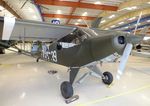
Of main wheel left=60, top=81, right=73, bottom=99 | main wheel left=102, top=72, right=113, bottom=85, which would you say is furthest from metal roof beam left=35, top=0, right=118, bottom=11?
main wheel left=60, top=81, right=73, bottom=99

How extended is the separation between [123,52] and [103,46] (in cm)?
38

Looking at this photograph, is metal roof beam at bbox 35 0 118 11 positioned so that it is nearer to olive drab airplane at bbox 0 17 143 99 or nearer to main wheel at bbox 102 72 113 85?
olive drab airplane at bbox 0 17 143 99

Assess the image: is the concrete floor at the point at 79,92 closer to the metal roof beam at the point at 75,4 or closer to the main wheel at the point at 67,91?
the main wheel at the point at 67,91

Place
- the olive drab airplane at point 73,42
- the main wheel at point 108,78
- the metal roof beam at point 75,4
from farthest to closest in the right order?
1. the metal roof beam at point 75,4
2. the main wheel at point 108,78
3. the olive drab airplane at point 73,42

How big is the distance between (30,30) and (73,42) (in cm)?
110

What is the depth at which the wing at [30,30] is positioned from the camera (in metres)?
3.10

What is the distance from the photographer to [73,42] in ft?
12.1

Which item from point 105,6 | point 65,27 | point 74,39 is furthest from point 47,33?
point 105,6

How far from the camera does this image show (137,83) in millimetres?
4301

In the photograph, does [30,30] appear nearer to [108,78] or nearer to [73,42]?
[73,42]

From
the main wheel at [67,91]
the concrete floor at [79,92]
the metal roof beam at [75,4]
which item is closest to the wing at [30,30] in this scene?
the concrete floor at [79,92]

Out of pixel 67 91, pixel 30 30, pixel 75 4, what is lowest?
pixel 67 91

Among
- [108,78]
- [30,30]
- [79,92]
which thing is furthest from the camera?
[108,78]

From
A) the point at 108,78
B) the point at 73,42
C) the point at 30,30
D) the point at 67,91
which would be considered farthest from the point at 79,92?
the point at 30,30
